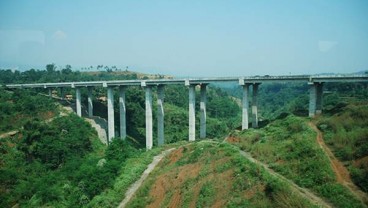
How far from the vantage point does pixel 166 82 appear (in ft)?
192

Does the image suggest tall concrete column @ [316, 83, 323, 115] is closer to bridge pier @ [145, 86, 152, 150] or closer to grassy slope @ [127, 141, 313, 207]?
grassy slope @ [127, 141, 313, 207]

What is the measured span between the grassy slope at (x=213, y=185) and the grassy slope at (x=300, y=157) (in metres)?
1.93

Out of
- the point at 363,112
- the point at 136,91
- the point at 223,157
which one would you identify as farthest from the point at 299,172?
the point at 136,91

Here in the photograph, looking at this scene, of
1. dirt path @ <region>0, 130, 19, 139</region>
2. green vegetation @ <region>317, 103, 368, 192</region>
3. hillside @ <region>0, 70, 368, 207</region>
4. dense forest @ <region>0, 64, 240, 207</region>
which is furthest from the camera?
dirt path @ <region>0, 130, 19, 139</region>

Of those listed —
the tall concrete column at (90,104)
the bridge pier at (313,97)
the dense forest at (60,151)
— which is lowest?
the dense forest at (60,151)

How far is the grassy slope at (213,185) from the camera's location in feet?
62.7

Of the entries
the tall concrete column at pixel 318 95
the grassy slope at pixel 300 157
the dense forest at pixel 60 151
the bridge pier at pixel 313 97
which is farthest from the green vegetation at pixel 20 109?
the tall concrete column at pixel 318 95

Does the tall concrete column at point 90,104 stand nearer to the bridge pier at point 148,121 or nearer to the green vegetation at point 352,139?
the bridge pier at point 148,121

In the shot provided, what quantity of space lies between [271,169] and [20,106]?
52511mm

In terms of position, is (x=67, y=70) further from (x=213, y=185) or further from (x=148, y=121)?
(x=213, y=185)

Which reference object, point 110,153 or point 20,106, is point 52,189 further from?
point 20,106

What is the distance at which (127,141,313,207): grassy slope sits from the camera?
62.7 ft

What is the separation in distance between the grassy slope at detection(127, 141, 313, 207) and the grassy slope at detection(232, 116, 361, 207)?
193cm

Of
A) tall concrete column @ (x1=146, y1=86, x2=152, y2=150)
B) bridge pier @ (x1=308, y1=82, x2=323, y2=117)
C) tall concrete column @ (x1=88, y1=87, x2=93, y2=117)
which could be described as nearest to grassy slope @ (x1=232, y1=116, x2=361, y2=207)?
bridge pier @ (x1=308, y1=82, x2=323, y2=117)
